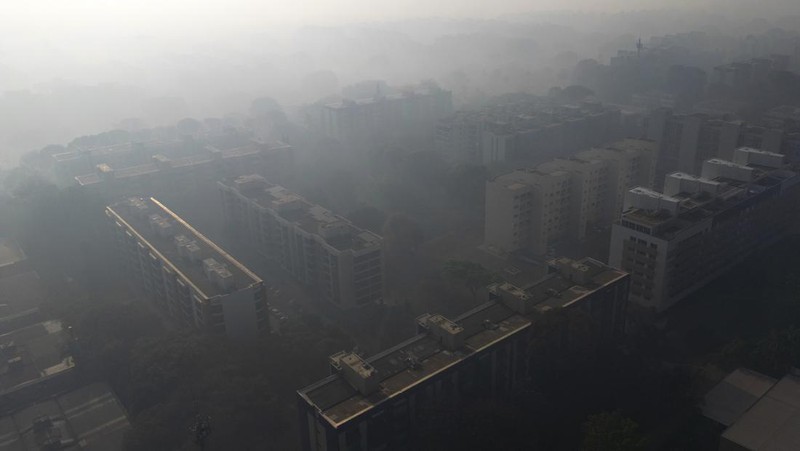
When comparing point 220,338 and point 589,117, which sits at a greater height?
point 589,117

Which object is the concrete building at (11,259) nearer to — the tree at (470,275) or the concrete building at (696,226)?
the tree at (470,275)

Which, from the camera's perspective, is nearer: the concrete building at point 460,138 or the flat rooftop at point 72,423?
the flat rooftop at point 72,423

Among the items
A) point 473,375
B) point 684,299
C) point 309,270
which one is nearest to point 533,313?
point 473,375

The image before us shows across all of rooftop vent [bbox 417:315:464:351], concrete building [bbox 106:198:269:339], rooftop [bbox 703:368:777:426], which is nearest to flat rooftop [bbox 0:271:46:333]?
concrete building [bbox 106:198:269:339]

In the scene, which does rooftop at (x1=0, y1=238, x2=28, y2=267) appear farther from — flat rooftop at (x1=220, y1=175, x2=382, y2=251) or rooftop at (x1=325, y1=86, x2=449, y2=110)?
rooftop at (x1=325, y1=86, x2=449, y2=110)

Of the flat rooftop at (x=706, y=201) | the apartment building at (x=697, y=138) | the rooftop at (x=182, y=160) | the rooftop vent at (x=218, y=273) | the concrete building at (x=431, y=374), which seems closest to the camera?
the concrete building at (x=431, y=374)

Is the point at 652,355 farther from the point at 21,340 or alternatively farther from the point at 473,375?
the point at 21,340

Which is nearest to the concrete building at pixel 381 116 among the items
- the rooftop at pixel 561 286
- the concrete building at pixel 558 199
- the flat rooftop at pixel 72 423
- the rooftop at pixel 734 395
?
the concrete building at pixel 558 199
